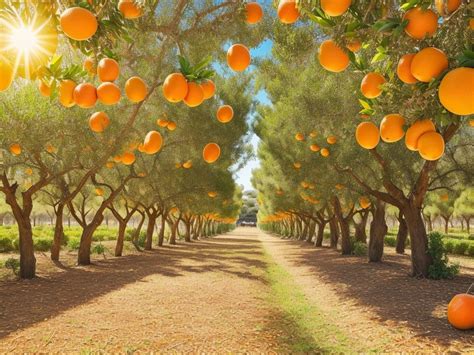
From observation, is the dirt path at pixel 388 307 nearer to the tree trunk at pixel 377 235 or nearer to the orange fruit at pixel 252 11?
the tree trunk at pixel 377 235

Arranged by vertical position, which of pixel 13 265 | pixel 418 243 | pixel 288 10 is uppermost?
pixel 288 10

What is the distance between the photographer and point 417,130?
113 inches

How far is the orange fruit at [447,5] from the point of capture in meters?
2.45

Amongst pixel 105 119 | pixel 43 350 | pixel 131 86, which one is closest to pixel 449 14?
pixel 131 86

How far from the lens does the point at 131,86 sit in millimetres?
3627

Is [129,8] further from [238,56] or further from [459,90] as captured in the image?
[459,90]

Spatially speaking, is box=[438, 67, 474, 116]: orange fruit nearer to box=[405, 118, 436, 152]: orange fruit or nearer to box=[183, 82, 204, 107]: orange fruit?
box=[405, 118, 436, 152]: orange fruit

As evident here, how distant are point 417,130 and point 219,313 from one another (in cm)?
734

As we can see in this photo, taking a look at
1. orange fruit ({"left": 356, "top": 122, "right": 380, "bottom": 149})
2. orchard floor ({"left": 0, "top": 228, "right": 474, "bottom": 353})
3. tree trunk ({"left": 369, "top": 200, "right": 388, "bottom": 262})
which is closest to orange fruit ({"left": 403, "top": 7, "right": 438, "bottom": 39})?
orange fruit ({"left": 356, "top": 122, "right": 380, "bottom": 149})

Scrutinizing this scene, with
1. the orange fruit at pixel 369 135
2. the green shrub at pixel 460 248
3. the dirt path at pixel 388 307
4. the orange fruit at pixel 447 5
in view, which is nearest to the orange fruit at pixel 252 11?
the orange fruit at pixel 369 135

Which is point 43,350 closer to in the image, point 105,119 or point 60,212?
point 105,119

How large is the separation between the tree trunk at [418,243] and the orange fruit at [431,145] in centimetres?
1123

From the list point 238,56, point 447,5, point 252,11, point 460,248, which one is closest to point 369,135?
point 447,5

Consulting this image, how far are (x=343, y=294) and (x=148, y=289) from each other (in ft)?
20.4
